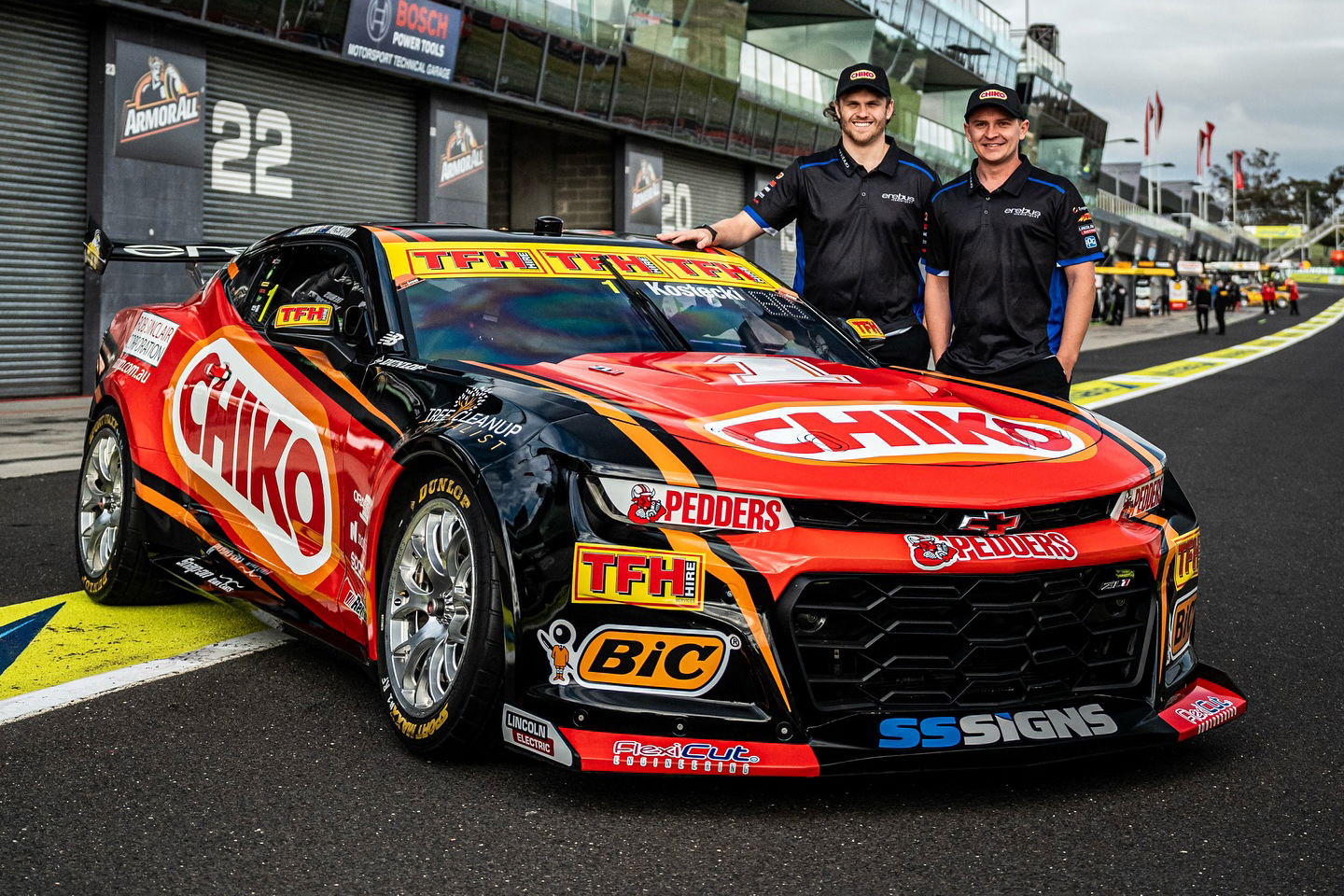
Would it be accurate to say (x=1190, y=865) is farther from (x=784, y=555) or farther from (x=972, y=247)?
(x=972, y=247)

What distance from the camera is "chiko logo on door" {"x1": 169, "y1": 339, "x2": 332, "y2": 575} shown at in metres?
4.14

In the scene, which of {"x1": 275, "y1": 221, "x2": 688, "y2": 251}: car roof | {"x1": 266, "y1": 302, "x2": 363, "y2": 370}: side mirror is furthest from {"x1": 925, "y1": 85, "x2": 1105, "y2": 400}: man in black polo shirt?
{"x1": 266, "y1": 302, "x2": 363, "y2": 370}: side mirror

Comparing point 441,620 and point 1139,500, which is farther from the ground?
point 1139,500

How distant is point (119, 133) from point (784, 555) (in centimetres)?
1568

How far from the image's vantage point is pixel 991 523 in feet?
10.7

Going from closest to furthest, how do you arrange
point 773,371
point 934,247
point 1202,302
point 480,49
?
point 773,371
point 934,247
point 480,49
point 1202,302

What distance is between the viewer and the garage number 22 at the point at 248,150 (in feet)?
60.5

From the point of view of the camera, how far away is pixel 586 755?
10.2ft

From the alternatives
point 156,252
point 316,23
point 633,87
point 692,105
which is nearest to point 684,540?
point 156,252

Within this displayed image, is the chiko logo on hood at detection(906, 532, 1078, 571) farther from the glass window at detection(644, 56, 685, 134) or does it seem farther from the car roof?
the glass window at detection(644, 56, 685, 134)

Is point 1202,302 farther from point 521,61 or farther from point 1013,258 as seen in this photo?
point 1013,258

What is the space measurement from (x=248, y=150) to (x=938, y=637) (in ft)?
57.2

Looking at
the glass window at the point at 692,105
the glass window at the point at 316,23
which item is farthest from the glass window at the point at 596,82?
the glass window at the point at 316,23

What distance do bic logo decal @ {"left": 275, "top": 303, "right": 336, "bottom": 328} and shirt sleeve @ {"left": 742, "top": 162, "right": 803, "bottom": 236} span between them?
2145 mm
